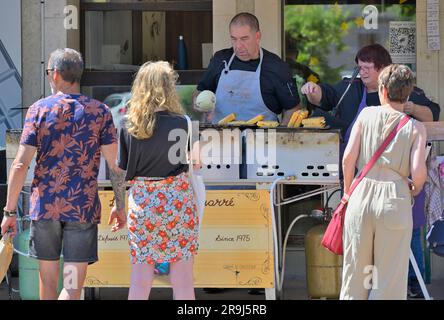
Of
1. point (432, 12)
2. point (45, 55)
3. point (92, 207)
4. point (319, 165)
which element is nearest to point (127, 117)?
point (92, 207)

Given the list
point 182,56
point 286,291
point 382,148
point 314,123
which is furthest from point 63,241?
point 182,56

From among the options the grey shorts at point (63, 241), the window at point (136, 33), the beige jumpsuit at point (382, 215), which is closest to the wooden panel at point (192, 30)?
the window at point (136, 33)

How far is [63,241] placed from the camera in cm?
563

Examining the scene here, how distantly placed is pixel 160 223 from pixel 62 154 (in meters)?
0.65

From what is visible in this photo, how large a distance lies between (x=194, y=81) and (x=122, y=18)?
852mm

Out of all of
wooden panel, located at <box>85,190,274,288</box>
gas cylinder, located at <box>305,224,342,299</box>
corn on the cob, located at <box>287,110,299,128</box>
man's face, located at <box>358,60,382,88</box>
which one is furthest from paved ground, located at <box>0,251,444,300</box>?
man's face, located at <box>358,60,382,88</box>

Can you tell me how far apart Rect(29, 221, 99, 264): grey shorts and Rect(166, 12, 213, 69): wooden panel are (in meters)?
3.32

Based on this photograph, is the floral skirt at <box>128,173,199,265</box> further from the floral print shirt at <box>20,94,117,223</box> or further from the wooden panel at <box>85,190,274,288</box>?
the wooden panel at <box>85,190,274,288</box>

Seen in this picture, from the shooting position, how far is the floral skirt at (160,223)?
5.55m

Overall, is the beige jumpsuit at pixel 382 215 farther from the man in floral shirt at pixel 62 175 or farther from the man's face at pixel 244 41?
the man's face at pixel 244 41

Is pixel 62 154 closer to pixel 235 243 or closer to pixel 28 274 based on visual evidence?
pixel 235 243

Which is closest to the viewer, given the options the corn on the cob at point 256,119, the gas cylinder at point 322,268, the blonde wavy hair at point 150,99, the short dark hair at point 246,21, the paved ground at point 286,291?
the blonde wavy hair at point 150,99

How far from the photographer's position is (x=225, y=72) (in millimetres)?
7422

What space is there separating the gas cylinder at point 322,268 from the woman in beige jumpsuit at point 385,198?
122 centimetres
